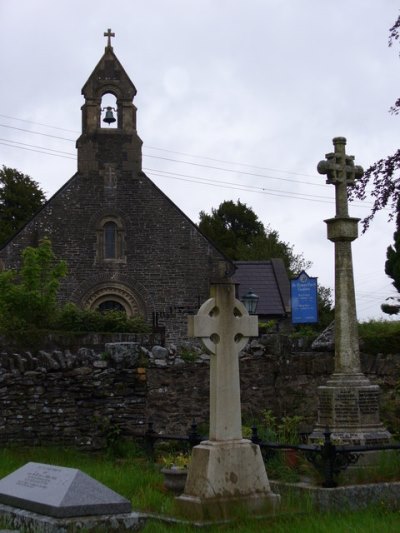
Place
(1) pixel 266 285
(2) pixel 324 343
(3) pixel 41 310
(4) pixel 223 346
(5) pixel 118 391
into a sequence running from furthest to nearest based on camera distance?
(1) pixel 266 285 < (3) pixel 41 310 < (2) pixel 324 343 < (5) pixel 118 391 < (4) pixel 223 346

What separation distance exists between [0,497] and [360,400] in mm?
5487

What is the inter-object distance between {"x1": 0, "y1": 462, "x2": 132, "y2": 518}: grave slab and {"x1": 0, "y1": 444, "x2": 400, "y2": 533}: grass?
0.46 m

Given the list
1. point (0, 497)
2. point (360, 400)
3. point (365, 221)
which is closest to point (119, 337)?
point (365, 221)

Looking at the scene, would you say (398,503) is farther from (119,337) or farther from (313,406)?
(119,337)

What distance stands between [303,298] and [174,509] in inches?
518

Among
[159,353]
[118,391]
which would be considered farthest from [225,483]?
[159,353]

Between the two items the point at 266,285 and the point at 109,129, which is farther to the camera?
the point at 266,285

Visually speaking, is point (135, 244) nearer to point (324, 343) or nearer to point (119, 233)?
point (119, 233)

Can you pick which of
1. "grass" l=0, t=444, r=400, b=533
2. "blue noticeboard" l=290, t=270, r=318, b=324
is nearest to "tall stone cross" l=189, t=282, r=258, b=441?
"grass" l=0, t=444, r=400, b=533

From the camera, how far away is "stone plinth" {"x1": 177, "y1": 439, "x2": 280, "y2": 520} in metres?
8.44

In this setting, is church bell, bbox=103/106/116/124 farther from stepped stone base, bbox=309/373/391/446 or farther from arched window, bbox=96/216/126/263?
stepped stone base, bbox=309/373/391/446

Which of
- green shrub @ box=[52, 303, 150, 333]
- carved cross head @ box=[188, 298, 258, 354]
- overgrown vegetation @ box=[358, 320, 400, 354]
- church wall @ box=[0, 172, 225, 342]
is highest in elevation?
church wall @ box=[0, 172, 225, 342]

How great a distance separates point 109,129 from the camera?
107 ft

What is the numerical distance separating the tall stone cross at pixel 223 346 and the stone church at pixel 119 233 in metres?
21.5
